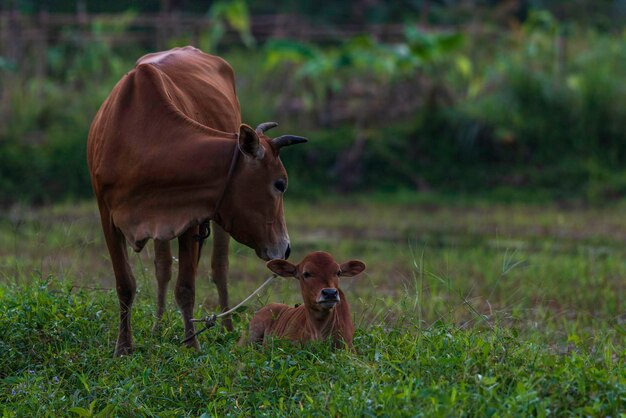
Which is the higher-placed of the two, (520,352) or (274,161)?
(274,161)

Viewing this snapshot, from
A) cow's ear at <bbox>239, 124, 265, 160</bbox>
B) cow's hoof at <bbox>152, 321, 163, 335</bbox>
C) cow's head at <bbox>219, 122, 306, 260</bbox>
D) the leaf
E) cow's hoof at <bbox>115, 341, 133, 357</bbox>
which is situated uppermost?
cow's ear at <bbox>239, 124, 265, 160</bbox>

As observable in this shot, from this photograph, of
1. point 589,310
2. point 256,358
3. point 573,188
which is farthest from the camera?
point 573,188

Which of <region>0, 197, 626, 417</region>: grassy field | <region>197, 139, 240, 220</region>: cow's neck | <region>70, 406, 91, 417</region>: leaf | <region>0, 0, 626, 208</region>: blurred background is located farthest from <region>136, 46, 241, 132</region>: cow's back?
<region>0, 0, 626, 208</region>: blurred background

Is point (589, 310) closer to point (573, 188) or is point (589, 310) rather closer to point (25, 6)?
point (573, 188)

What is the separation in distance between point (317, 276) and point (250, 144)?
0.73 meters

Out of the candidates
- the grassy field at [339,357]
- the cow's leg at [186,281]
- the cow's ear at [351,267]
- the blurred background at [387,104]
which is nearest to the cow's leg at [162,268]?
the grassy field at [339,357]

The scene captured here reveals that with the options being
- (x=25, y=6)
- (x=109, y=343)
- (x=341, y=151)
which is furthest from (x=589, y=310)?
(x=25, y=6)

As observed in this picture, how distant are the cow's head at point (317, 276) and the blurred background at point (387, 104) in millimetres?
8665

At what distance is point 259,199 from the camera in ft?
17.6

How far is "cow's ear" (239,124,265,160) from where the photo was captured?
5.23 metres

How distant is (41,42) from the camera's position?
16.3 m

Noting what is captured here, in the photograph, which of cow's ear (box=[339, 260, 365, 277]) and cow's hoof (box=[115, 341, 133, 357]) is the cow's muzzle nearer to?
cow's ear (box=[339, 260, 365, 277])

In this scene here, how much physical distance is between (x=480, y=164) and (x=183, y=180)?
378 inches

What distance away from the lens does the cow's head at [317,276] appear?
492 centimetres
